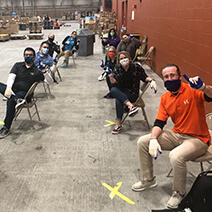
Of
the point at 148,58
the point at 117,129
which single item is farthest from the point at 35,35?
the point at 117,129

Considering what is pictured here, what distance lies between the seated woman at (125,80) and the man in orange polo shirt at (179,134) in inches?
56.2

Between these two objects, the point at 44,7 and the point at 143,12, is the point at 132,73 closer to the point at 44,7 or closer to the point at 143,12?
the point at 143,12

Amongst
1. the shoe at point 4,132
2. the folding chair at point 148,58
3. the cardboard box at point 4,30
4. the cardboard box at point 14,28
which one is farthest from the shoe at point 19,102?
the cardboard box at point 14,28

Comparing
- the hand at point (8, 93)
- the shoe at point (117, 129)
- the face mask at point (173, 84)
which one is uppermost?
the face mask at point (173, 84)

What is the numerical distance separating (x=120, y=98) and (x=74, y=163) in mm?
1434

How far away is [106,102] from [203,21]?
2750 millimetres

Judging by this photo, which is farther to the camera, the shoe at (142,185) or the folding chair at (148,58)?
the folding chair at (148,58)

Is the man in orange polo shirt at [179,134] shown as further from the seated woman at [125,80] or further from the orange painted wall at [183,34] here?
the orange painted wall at [183,34]

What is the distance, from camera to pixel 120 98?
414 cm

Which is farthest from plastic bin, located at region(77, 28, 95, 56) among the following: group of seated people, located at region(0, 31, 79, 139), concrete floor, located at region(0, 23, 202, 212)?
group of seated people, located at region(0, 31, 79, 139)

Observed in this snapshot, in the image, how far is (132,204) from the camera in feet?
8.50

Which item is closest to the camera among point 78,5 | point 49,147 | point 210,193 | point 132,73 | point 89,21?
point 210,193

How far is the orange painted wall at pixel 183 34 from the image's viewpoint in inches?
177

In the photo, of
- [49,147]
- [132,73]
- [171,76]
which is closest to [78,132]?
[49,147]
